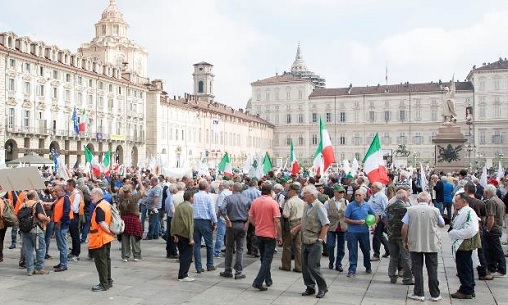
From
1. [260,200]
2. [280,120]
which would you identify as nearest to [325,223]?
[260,200]

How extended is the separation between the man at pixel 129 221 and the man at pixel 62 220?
1084 millimetres

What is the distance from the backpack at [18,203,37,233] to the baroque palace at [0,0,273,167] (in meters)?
15.7

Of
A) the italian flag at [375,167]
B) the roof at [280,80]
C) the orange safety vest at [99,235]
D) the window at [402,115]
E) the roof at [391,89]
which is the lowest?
the orange safety vest at [99,235]

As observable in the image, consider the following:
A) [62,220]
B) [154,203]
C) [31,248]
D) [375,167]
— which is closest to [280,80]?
[154,203]

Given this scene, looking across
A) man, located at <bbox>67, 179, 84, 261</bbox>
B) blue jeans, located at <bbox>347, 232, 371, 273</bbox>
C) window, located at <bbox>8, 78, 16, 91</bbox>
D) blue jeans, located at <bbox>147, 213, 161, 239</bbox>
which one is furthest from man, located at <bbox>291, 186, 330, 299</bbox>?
window, located at <bbox>8, 78, 16, 91</bbox>

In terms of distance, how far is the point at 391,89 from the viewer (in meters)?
104

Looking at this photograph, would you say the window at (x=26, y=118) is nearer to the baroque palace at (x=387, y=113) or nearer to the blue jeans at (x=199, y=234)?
the blue jeans at (x=199, y=234)

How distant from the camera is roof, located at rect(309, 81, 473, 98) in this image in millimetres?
100312

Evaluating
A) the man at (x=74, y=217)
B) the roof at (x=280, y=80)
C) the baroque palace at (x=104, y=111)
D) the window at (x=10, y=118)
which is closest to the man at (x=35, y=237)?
the man at (x=74, y=217)

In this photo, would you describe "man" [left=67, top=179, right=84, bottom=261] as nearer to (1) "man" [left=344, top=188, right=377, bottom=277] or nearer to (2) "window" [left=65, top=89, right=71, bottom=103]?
(1) "man" [left=344, top=188, right=377, bottom=277]

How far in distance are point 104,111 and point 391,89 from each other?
5831 centimetres

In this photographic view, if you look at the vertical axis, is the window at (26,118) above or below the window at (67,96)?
below

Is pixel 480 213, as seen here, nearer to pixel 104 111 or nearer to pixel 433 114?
pixel 104 111

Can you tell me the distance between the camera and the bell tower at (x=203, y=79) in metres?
114
